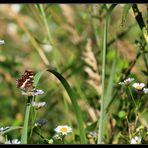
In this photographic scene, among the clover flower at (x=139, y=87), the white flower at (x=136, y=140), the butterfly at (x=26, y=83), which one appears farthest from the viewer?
the clover flower at (x=139, y=87)

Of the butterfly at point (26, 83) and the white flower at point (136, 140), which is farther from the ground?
the butterfly at point (26, 83)

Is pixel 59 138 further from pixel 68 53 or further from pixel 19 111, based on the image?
pixel 68 53

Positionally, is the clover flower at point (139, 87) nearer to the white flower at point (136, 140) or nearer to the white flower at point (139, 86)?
the white flower at point (139, 86)

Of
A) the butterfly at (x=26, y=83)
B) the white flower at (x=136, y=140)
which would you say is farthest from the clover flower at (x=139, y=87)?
the butterfly at (x=26, y=83)

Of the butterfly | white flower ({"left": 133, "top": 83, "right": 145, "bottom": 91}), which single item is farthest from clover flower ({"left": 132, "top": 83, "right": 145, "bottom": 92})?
the butterfly

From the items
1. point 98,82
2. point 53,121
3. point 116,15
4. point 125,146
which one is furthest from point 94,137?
point 116,15

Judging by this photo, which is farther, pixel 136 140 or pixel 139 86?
pixel 139 86

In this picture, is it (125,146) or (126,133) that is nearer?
(125,146)

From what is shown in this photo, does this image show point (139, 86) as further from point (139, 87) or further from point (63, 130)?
point (63, 130)

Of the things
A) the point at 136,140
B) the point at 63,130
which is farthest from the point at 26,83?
the point at 136,140

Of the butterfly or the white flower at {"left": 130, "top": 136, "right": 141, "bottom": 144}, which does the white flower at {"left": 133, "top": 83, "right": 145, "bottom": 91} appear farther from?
the butterfly

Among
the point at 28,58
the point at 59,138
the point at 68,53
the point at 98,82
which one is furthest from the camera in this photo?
the point at 28,58
